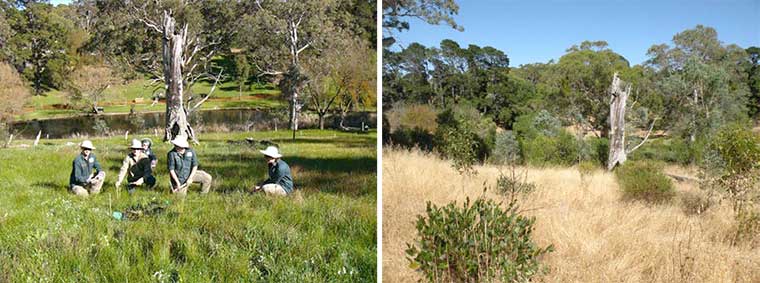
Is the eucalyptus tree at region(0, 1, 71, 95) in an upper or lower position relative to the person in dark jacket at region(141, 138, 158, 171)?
upper

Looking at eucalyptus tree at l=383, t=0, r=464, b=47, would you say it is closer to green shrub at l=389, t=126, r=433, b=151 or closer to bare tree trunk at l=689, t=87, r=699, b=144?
green shrub at l=389, t=126, r=433, b=151

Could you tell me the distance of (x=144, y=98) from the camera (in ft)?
8.32

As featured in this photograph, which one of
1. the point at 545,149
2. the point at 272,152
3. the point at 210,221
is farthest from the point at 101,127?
the point at 545,149

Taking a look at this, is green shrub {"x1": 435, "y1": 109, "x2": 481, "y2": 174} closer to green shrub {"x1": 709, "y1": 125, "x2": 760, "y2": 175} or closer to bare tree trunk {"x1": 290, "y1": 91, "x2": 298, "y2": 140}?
green shrub {"x1": 709, "y1": 125, "x2": 760, "y2": 175}

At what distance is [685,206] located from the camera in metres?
4.27

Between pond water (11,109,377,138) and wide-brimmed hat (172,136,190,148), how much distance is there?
73 millimetres

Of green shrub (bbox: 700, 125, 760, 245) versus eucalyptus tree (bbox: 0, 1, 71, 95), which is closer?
eucalyptus tree (bbox: 0, 1, 71, 95)

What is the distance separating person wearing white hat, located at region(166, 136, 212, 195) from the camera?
104 inches

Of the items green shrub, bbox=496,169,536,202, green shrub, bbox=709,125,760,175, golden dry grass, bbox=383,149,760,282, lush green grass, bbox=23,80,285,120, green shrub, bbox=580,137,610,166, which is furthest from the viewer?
green shrub, bbox=580,137,610,166

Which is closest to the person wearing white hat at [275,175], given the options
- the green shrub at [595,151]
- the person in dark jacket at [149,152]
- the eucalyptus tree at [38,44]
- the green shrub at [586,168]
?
the person in dark jacket at [149,152]

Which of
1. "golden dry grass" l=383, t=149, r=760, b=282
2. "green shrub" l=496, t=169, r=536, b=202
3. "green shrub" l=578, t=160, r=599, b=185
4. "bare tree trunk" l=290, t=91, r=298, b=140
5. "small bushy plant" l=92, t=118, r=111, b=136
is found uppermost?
"bare tree trunk" l=290, t=91, r=298, b=140

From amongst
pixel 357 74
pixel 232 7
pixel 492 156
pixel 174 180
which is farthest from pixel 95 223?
pixel 492 156

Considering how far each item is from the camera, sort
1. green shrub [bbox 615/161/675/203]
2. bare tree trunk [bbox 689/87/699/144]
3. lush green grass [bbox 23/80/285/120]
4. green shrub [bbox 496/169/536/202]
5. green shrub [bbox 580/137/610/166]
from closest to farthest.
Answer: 1. lush green grass [bbox 23/80/285/120]
2. green shrub [bbox 496/169/536/202]
3. green shrub [bbox 615/161/675/203]
4. bare tree trunk [bbox 689/87/699/144]
5. green shrub [bbox 580/137/610/166]

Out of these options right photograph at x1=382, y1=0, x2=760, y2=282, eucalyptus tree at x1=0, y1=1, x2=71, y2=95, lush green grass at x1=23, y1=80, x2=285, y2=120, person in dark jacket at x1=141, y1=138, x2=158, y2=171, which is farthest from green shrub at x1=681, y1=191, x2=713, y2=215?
eucalyptus tree at x1=0, y1=1, x2=71, y2=95
